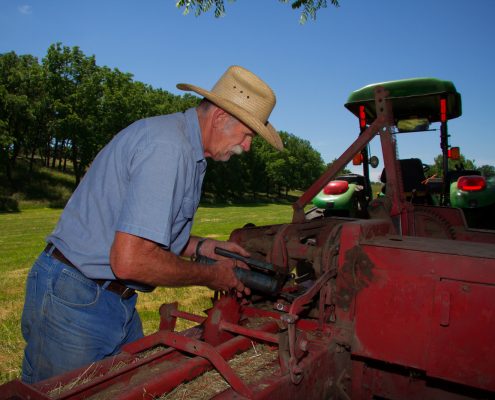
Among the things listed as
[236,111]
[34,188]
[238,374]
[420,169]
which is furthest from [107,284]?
[34,188]

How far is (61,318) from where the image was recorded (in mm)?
2172

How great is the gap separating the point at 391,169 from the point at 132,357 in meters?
2.43

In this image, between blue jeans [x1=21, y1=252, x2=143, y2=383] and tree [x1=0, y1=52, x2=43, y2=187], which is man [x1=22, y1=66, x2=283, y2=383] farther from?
tree [x1=0, y1=52, x2=43, y2=187]

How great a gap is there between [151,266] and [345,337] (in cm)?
105

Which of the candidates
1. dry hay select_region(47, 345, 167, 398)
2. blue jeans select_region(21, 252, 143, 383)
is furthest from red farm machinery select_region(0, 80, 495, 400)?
blue jeans select_region(21, 252, 143, 383)

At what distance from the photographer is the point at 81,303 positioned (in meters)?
2.20


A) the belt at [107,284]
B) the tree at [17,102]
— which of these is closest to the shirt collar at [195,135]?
the belt at [107,284]

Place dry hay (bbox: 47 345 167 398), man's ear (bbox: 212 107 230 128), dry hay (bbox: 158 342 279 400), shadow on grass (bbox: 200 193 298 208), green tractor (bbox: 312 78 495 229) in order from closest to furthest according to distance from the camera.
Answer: dry hay (bbox: 47 345 167 398) < dry hay (bbox: 158 342 279 400) < man's ear (bbox: 212 107 230 128) < green tractor (bbox: 312 78 495 229) < shadow on grass (bbox: 200 193 298 208)

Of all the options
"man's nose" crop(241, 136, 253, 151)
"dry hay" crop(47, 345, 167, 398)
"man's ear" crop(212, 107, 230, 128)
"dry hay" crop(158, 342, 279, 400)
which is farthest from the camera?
"man's nose" crop(241, 136, 253, 151)

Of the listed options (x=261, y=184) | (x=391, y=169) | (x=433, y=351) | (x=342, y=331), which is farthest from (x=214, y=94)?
(x=261, y=184)

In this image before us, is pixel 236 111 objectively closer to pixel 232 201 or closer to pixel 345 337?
pixel 345 337

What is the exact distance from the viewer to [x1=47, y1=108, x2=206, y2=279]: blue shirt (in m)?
1.86

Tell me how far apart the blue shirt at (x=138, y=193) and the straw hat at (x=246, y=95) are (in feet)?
0.70

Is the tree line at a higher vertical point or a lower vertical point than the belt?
higher
